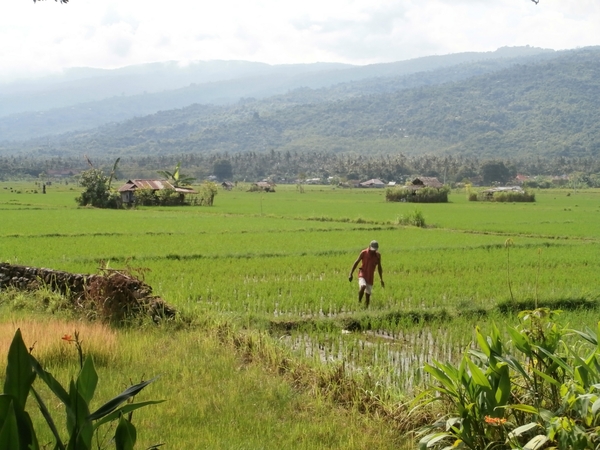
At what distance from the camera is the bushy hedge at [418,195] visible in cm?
5438

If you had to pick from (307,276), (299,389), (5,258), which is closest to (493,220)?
(307,276)

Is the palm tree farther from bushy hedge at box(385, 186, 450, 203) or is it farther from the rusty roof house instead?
bushy hedge at box(385, 186, 450, 203)

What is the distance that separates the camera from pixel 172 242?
21.0m

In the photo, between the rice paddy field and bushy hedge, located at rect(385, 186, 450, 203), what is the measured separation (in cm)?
2474

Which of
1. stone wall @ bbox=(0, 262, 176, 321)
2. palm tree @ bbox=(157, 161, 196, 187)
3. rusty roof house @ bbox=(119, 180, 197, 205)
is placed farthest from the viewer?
palm tree @ bbox=(157, 161, 196, 187)

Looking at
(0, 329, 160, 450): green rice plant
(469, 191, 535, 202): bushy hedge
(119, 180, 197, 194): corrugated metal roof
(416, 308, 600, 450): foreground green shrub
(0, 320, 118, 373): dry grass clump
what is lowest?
(469, 191, 535, 202): bushy hedge

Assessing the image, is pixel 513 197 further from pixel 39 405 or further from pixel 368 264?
pixel 39 405

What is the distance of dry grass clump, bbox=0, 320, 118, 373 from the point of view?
21.3 ft

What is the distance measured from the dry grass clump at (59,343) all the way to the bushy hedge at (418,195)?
48357 millimetres

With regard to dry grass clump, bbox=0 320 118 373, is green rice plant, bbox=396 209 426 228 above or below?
below

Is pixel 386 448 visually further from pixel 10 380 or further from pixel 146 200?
pixel 146 200

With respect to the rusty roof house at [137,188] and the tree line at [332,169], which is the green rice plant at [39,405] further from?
the tree line at [332,169]

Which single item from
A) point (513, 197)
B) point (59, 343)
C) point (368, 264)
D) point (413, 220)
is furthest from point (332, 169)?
point (59, 343)

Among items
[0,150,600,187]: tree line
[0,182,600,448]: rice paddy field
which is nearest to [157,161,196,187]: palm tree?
[0,182,600,448]: rice paddy field
